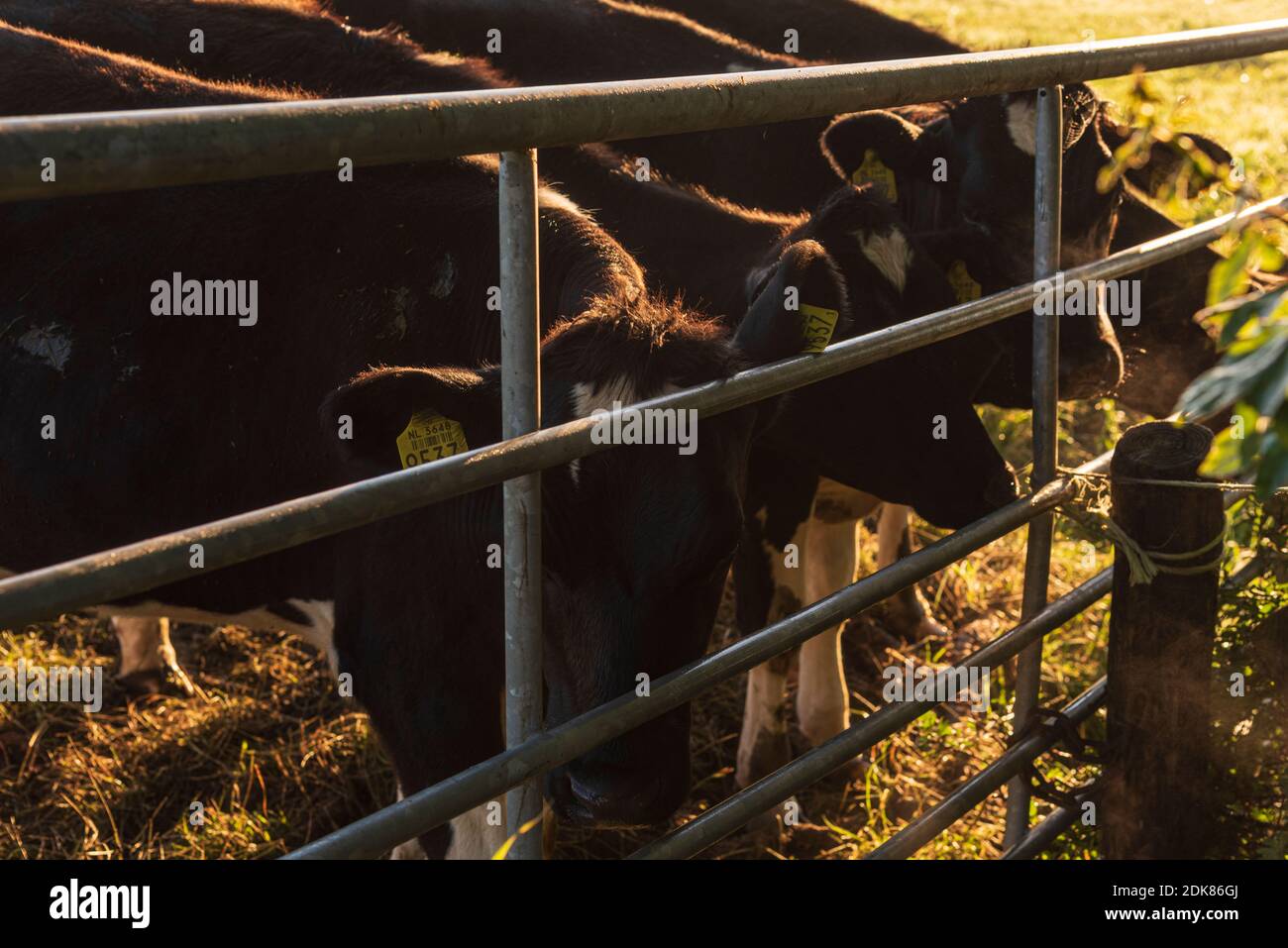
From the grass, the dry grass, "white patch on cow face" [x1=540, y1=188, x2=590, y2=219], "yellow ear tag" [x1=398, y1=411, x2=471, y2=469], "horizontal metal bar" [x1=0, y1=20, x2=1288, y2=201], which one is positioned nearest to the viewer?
"horizontal metal bar" [x1=0, y1=20, x2=1288, y2=201]

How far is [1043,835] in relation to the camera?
121 inches

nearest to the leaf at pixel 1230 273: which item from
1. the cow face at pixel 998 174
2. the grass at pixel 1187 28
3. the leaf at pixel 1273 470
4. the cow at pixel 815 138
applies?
the leaf at pixel 1273 470

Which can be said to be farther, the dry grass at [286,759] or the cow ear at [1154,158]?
the cow ear at [1154,158]

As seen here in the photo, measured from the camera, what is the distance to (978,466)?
3574 mm

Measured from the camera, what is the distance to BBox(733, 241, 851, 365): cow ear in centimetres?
247

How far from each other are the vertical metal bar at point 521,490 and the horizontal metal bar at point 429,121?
0.28 feet

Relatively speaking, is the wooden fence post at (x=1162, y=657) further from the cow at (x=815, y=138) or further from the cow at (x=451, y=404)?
the cow at (x=815, y=138)

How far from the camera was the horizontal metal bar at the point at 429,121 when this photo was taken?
134cm

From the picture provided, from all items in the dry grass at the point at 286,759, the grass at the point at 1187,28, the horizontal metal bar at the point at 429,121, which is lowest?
the dry grass at the point at 286,759

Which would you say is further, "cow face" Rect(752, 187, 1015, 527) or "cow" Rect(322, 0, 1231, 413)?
"cow" Rect(322, 0, 1231, 413)

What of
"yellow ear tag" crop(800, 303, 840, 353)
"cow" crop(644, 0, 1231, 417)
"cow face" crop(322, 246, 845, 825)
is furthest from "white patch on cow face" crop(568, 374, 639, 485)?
"cow" crop(644, 0, 1231, 417)

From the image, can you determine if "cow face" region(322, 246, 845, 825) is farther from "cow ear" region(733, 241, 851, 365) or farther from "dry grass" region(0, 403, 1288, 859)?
"dry grass" region(0, 403, 1288, 859)

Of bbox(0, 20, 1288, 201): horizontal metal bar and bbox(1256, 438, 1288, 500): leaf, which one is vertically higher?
bbox(0, 20, 1288, 201): horizontal metal bar

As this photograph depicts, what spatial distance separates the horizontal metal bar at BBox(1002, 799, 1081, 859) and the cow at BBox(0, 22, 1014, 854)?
2.68ft
